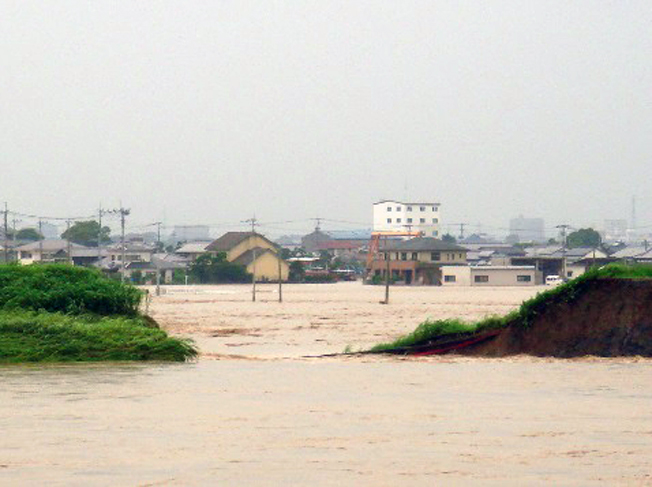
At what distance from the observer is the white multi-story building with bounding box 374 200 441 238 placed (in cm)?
17625

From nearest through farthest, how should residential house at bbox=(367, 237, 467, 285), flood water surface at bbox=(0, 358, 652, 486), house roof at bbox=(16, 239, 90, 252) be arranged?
1. flood water surface at bbox=(0, 358, 652, 486)
2. residential house at bbox=(367, 237, 467, 285)
3. house roof at bbox=(16, 239, 90, 252)

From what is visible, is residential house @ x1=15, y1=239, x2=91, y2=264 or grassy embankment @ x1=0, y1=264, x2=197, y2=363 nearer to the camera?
grassy embankment @ x1=0, y1=264, x2=197, y2=363

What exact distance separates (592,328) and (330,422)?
9.07 meters

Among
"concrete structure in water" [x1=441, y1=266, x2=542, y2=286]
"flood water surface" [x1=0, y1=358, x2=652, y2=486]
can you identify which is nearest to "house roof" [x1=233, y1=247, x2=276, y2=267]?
"concrete structure in water" [x1=441, y1=266, x2=542, y2=286]

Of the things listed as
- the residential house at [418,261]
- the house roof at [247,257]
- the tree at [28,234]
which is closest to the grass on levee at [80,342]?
the residential house at [418,261]

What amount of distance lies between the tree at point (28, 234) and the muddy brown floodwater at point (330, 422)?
11985 cm

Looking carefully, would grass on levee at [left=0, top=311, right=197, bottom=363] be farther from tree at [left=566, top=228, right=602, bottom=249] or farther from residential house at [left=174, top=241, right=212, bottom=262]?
tree at [left=566, top=228, right=602, bottom=249]

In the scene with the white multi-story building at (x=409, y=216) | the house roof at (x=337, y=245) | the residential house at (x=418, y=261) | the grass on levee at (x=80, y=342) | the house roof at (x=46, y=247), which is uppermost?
the white multi-story building at (x=409, y=216)

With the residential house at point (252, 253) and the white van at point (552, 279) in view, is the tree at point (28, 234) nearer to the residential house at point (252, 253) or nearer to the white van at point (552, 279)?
the residential house at point (252, 253)

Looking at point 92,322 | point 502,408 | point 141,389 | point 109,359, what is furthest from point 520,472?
point 92,322

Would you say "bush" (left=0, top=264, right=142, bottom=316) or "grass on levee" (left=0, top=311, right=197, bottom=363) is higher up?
"bush" (left=0, top=264, right=142, bottom=316)

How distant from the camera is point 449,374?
54.2 feet

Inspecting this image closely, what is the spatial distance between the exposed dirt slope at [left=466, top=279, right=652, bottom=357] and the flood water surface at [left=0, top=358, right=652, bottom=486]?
2188 mm

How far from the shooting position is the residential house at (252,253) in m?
101
